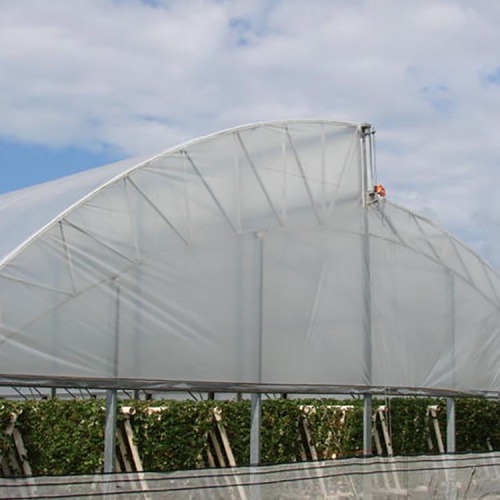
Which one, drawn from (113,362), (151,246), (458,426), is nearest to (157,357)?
(113,362)

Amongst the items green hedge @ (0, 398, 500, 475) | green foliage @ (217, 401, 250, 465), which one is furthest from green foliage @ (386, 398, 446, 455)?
green foliage @ (217, 401, 250, 465)

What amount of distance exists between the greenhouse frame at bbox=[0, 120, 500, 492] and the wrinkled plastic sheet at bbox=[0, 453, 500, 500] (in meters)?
0.42

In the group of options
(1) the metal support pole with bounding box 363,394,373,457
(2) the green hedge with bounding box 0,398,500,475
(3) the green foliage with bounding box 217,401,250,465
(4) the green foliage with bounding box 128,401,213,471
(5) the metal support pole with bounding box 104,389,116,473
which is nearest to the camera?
(5) the metal support pole with bounding box 104,389,116,473

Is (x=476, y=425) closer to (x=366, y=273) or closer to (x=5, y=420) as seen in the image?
(x=366, y=273)

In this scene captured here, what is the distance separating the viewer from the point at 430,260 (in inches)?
501

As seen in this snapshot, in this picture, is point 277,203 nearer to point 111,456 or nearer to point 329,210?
point 329,210

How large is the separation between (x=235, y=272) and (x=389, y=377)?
9.52 feet

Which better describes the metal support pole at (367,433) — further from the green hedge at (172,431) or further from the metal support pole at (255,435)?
the metal support pole at (255,435)

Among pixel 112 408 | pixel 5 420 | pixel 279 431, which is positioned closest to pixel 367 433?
pixel 279 431

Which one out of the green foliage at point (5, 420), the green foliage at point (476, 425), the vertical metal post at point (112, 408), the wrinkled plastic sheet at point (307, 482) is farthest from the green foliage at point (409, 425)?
the vertical metal post at point (112, 408)

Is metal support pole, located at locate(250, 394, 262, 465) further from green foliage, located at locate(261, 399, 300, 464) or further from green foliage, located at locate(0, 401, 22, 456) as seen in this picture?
green foliage, located at locate(261, 399, 300, 464)

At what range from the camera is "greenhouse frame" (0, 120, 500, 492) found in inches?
339

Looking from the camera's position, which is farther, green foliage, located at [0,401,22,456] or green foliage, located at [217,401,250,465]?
green foliage, located at [217,401,250,465]

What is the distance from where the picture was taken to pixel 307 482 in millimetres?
9578
